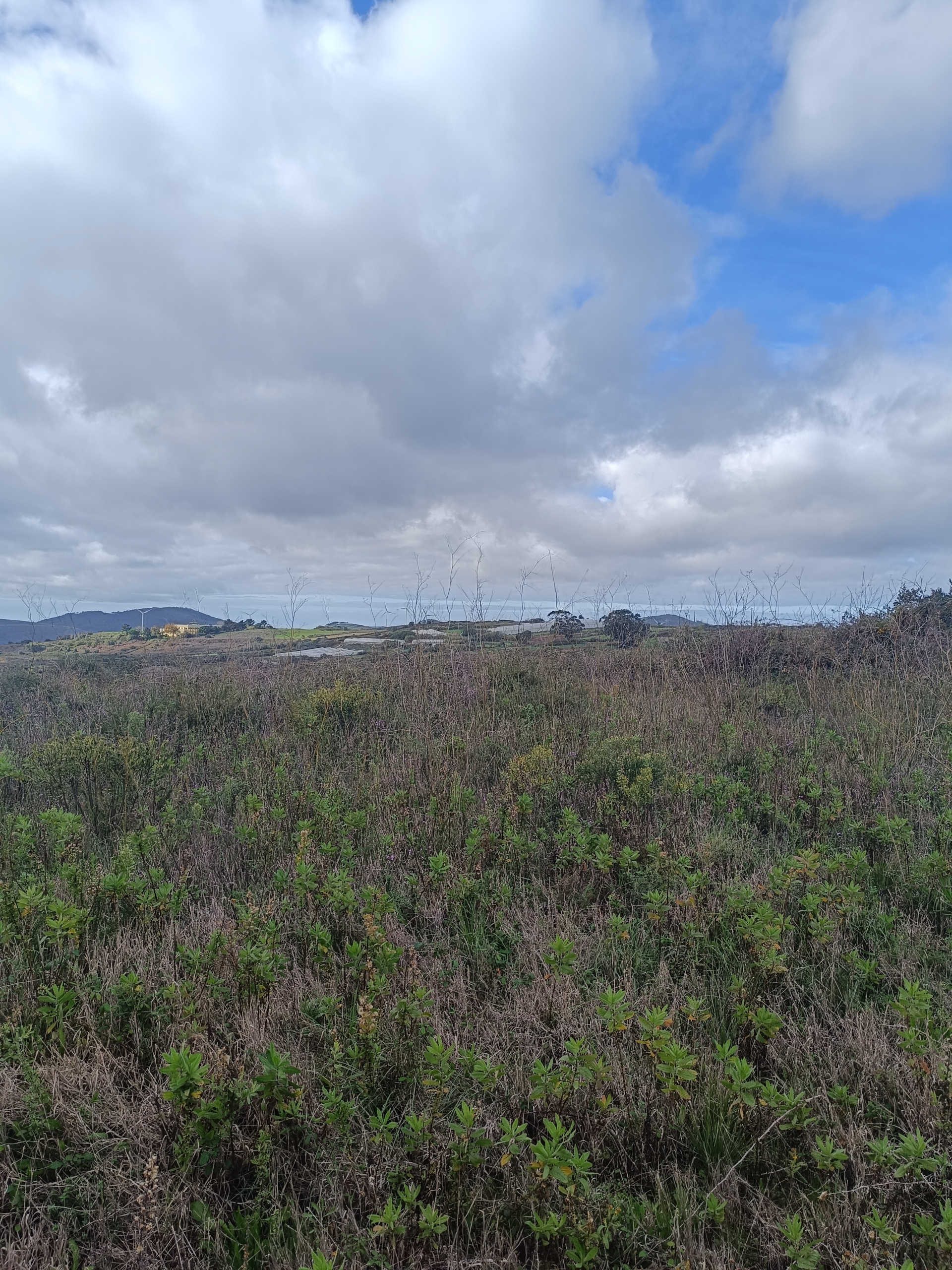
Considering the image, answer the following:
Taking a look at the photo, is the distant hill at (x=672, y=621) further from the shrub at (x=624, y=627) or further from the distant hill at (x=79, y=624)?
the distant hill at (x=79, y=624)

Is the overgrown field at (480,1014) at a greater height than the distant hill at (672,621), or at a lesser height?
lesser

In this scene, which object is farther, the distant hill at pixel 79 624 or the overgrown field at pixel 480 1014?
the distant hill at pixel 79 624

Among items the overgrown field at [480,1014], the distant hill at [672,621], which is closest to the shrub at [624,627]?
the distant hill at [672,621]

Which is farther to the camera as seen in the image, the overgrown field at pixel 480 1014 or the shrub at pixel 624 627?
the shrub at pixel 624 627

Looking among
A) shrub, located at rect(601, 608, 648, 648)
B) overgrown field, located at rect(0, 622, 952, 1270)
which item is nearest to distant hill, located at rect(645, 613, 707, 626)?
shrub, located at rect(601, 608, 648, 648)

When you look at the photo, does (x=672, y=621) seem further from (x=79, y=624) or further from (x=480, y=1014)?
(x=79, y=624)

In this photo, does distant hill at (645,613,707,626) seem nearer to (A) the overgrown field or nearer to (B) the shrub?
(B) the shrub

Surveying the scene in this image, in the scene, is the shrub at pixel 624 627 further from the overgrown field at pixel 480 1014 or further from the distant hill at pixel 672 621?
the overgrown field at pixel 480 1014
